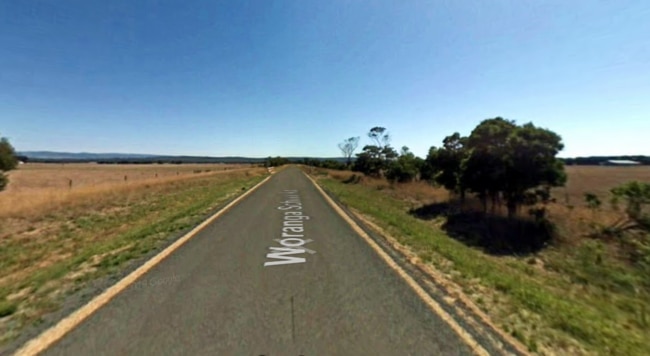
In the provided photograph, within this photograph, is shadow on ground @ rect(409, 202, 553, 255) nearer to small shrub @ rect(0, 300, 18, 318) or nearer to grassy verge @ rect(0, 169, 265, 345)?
grassy verge @ rect(0, 169, 265, 345)

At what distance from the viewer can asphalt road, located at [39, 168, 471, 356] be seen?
3.19m

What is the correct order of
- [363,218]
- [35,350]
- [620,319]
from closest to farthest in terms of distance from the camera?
1. [35,350]
2. [620,319]
3. [363,218]

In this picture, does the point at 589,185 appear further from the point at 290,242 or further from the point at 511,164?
the point at 290,242

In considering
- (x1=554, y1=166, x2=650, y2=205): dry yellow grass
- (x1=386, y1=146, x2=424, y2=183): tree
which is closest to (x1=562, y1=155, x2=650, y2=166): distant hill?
(x1=554, y1=166, x2=650, y2=205): dry yellow grass

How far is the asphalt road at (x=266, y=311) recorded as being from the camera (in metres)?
3.19

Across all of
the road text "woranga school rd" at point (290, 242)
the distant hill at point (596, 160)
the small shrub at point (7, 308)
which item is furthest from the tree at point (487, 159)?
the distant hill at point (596, 160)

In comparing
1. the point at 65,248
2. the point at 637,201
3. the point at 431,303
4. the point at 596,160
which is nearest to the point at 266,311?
the point at 431,303

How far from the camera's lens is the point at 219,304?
4.20 metres

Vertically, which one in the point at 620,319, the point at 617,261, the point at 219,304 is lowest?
the point at 617,261

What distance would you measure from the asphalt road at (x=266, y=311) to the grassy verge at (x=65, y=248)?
2.91 ft

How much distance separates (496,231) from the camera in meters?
15.5

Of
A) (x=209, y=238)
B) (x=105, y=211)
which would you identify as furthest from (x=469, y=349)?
(x=105, y=211)

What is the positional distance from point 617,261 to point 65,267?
14815 mm

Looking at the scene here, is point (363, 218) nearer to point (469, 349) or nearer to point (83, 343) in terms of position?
point (469, 349)
